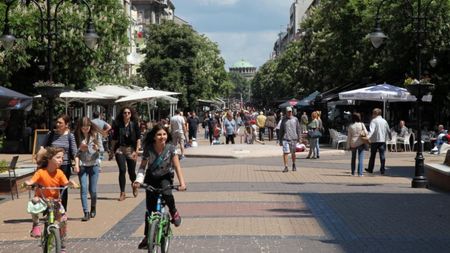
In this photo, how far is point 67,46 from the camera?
3094cm

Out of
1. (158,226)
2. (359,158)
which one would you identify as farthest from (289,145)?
(158,226)

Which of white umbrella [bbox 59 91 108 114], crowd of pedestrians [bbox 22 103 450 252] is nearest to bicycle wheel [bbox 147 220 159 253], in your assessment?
crowd of pedestrians [bbox 22 103 450 252]

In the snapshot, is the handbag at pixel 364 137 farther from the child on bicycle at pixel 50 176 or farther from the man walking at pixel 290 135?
the child on bicycle at pixel 50 176

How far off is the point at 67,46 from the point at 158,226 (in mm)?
24625

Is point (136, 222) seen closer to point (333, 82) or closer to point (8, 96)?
point (8, 96)

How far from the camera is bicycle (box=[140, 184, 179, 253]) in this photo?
24.0ft

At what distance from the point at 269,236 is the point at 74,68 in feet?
78.1

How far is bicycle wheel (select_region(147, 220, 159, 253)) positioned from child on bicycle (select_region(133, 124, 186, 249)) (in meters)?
0.45

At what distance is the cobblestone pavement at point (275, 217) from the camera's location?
29.3ft

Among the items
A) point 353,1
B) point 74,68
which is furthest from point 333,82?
point 74,68

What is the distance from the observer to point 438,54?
3138cm

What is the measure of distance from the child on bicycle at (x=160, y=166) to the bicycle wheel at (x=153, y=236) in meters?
0.45

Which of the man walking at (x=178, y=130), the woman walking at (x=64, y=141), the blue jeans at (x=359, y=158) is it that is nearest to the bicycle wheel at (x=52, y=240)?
the woman walking at (x=64, y=141)

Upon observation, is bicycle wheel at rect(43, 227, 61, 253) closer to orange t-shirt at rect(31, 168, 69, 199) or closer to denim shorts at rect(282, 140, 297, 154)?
orange t-shirt at rect(31, 168, 69, 199)
